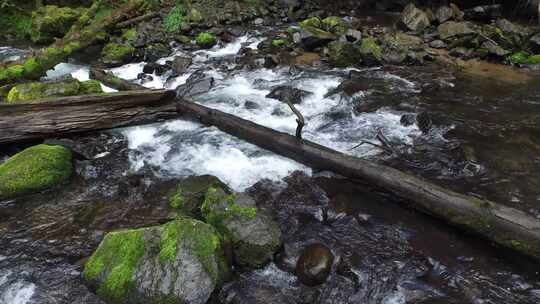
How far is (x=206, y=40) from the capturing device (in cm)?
1424

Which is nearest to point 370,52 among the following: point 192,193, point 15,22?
point 192,193

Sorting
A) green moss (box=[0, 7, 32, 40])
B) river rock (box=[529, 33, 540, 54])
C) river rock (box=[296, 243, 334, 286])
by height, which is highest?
river rock (box=[529, 33, 540, 54])

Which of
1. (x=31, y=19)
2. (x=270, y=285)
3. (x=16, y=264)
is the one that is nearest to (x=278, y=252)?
(x=270, y=285)

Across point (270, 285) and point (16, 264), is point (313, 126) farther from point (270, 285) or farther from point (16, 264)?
point (16, 264)

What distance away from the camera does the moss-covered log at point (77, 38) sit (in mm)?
10914

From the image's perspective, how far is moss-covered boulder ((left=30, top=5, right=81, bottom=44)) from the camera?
15.6 metres

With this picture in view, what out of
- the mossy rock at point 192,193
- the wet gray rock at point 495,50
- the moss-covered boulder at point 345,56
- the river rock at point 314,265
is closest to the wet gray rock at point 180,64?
the moss-covered boulder at point 345,56

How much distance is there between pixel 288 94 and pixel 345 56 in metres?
3.17

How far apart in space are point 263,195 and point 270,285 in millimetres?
1908

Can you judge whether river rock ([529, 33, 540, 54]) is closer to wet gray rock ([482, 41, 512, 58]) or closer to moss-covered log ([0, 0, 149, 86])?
wet gray rock ([482, 41, 512, 58])

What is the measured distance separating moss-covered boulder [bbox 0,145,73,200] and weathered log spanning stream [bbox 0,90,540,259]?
821 millimetres

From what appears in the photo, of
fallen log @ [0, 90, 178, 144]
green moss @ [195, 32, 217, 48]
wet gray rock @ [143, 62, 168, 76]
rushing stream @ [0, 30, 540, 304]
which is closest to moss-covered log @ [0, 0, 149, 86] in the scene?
wet gray rock @ [143, 62, 168, 76]

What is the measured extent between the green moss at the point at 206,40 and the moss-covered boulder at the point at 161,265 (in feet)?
34.8

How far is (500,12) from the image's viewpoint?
15.1 m
